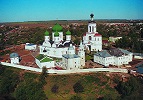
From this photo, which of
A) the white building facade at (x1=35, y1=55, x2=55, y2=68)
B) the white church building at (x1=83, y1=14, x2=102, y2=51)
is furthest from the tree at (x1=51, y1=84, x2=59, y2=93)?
the white church building at (x1=83, y1=14, x2=102, y2=51)

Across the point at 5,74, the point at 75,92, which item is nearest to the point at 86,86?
the point at 75,92

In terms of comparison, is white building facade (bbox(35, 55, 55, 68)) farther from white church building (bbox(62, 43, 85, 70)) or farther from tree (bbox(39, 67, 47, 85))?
white church building (bbox(62, 43, 85, 70))

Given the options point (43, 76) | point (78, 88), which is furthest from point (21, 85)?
point (78, 88)

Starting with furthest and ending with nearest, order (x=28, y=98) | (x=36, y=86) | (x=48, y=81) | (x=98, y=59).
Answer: (x=98, y=59) → (x=48, y=81) → (x=36, y=86) → (x=28, y=98)

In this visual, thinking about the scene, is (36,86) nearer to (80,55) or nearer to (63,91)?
(63,91)

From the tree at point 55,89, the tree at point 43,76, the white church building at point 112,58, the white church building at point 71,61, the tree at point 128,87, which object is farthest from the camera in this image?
the white church building at point 112,58

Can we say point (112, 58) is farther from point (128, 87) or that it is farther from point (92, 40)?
point (128, 87)

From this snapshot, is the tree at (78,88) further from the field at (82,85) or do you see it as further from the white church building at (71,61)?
the white church building at (71,61)

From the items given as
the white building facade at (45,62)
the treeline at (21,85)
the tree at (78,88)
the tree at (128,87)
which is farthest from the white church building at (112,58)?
the treeline at (21,85)

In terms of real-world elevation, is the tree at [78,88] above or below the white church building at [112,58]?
below
